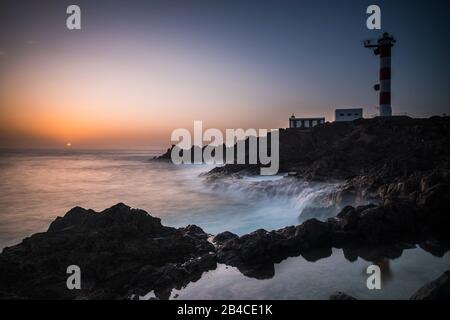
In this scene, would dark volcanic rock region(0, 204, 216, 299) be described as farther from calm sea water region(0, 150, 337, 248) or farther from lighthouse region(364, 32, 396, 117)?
lighthouse region(364, 32, 396, 117)

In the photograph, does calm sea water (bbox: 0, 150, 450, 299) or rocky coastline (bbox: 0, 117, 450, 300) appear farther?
rocky coastline (bbox: 0, 117, 450, 300)

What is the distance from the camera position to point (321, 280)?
6.34 meters

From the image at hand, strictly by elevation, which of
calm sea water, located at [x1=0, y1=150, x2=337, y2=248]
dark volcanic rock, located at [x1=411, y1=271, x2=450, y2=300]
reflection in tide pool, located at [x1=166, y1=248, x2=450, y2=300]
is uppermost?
dark volcanic rock, located at [x1=411, y1=271, x2=450, y2=300]

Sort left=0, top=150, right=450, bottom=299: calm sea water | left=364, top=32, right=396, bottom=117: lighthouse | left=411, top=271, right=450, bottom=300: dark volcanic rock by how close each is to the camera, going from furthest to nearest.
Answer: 1. left=364, top=32, right=396, bottom=117: lighthouse
2. left=0, top=150, right=450, bottom=299: calm sea water
3. left=411, top=271, right=450, bottom=300: dark volcanic rock

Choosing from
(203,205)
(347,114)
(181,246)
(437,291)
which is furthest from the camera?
(347,114)

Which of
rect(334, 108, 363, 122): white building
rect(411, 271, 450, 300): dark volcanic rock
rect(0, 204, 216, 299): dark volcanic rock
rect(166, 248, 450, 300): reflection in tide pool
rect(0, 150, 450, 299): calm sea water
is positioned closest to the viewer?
rect(411, 271, 450, 300): dark volcanic rock

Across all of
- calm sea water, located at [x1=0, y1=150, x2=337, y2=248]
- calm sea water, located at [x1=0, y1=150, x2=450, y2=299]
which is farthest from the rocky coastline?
calm sea water, located at [x1=0, y1=150, x2=337, y2=248]

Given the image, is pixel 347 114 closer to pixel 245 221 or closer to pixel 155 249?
pixel 245 221

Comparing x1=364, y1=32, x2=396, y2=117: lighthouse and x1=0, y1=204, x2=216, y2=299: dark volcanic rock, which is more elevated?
x1=364, y1=32, x2=396, y2=117: lighthouse

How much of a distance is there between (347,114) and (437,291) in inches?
1267

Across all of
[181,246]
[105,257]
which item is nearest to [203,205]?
[181,246]

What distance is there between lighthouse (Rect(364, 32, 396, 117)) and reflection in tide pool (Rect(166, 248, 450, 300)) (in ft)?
78.4

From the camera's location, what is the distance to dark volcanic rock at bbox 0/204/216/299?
6547mm
